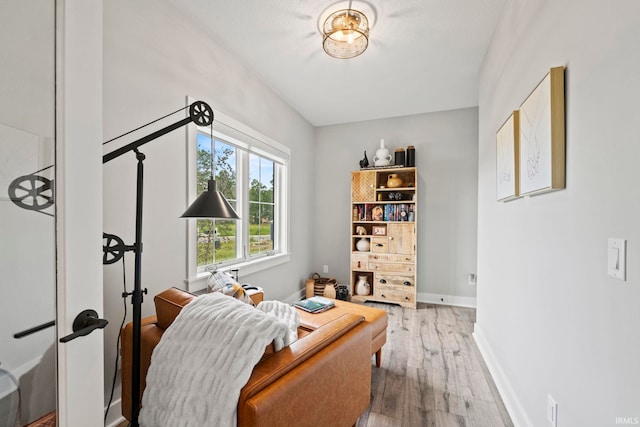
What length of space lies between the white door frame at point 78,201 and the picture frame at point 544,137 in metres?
1.65

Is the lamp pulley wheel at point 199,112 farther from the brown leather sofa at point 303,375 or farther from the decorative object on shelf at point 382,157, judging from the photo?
the decorative object on shelf at point 382,157

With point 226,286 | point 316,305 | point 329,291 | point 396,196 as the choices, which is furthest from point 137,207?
point 396,196

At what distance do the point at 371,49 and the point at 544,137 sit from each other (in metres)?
1.74

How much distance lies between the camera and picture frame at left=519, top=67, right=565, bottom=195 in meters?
1.14

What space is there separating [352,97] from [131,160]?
2.62 meters

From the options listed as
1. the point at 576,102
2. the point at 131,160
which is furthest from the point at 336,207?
the point at 576,102

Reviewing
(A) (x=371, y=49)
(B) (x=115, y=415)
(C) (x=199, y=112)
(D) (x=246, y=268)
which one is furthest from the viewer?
(D) (x=246, y=268)

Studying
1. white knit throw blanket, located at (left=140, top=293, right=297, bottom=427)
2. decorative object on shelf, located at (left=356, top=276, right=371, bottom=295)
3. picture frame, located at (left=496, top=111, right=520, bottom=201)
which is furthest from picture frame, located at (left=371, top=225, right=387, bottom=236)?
white knit throw blanket, located at (left=140, top=293, right=297, bottom=427)

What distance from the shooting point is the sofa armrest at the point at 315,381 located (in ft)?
3.03

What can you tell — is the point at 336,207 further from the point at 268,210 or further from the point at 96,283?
the point at 96,283

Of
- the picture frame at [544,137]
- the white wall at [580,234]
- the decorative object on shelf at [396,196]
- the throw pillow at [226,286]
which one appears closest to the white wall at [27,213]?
the throw pillow at [226,286]

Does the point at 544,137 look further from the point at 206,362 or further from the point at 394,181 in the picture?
the point at 394,181

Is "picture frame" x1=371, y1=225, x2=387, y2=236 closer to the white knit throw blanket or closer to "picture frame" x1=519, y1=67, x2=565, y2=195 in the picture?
"picture frame" x1=519, y1=67, x2=565, y2=195

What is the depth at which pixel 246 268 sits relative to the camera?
283 centimetres
